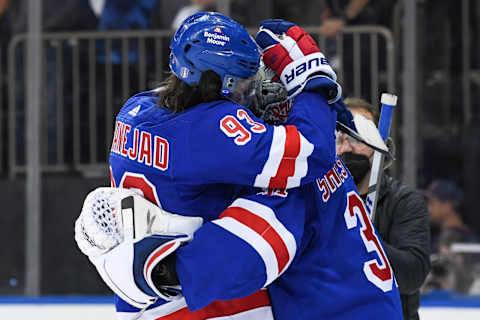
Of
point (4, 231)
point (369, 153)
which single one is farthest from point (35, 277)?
point (369, 153)

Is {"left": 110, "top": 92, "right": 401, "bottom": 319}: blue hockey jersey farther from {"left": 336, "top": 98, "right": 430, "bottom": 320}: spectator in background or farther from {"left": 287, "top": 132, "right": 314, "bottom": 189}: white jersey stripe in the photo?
{"left": 336, "top": 98, "right": 430, "bottom": 320}: spectator in background

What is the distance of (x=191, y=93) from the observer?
1.47 meters

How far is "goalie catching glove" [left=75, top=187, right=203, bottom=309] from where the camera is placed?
1.42 m

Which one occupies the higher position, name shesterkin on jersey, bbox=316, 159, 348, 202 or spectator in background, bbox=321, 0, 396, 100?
name shesterkin on jersey, bbox=316, 159, 348, 202

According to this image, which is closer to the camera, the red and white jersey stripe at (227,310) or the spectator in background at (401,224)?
the red and white jersey stripe at (227,310)

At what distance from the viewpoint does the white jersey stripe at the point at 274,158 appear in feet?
4.60

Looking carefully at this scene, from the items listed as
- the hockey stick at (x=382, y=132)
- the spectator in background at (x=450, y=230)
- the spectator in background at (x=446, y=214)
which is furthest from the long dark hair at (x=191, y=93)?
the spectator in background at (x=446, y=214)

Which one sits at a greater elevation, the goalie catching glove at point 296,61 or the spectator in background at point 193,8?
the goalie catching glove at point 296,61

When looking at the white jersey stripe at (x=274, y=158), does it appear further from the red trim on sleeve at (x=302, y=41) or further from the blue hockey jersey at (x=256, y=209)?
the red trim on sleeve at (x=302, y=41)

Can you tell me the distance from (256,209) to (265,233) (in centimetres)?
4

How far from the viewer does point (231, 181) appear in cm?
143

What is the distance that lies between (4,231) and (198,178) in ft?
9.82

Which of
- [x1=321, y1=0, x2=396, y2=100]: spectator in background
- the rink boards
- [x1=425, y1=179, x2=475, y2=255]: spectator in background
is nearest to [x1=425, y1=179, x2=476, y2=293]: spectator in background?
[x1=425, y1=179, x2=475, y2=255]: spectator in background

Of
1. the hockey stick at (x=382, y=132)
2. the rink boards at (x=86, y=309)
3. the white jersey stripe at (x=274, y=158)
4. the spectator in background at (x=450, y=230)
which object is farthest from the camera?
the spectator in background at (x=450, y=230)
